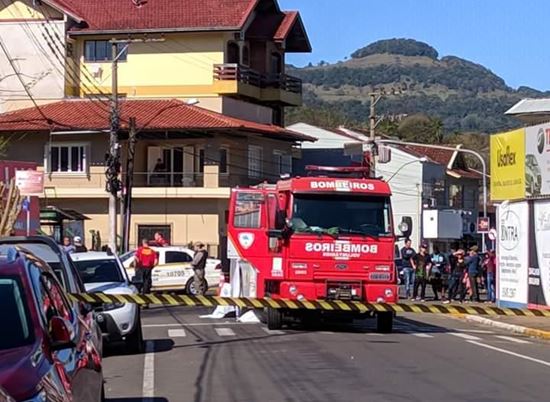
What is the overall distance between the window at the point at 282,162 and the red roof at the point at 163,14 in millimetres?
6981

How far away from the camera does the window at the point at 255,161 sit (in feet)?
186

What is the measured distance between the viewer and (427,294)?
41.9m

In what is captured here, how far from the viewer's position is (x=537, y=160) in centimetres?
3066

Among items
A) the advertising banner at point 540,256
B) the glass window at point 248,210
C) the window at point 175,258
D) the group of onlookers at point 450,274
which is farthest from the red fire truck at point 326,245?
the window at point 175,258

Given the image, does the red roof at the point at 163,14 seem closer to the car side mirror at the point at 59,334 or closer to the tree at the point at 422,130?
the tree at the point at 422,130

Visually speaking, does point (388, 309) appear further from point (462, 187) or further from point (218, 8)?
point (462, 187)

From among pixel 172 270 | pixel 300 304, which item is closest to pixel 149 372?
pixel 300 304

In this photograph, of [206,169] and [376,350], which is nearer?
[376,350]

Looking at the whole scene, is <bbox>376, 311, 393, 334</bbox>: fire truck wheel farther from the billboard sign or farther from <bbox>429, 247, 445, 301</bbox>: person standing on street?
<bbox>429, 247, 445, 301</bbox>: person standing on street

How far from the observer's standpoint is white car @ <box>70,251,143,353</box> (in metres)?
17.8

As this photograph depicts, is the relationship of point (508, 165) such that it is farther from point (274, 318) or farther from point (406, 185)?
point (406, 185)

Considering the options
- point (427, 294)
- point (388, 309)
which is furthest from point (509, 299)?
point (388, 309)

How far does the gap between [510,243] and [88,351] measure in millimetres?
24398

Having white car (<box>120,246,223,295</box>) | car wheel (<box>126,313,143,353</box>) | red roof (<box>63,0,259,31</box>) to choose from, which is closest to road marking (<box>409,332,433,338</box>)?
car wheel (<box>126,313,143,353</box>)
